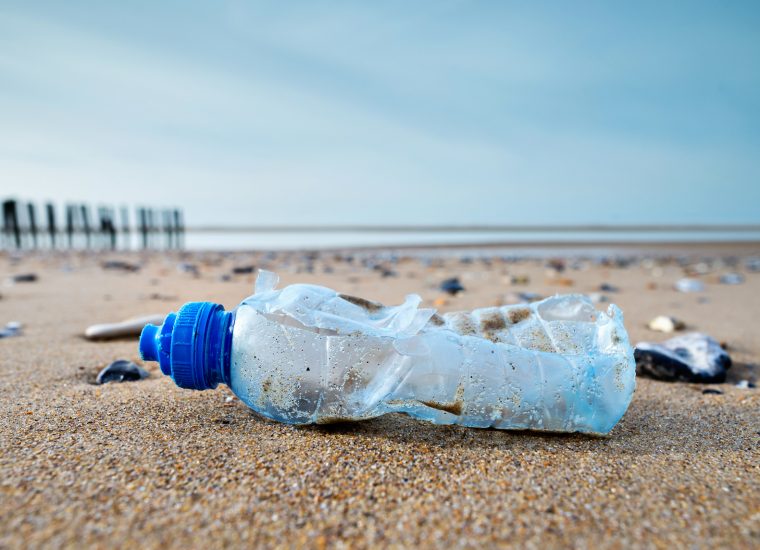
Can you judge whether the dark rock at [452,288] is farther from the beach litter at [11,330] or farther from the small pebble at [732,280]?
the small pebble at [732,280]

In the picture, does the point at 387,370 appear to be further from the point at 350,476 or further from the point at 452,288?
the point at 452,288

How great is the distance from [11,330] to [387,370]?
2.86m

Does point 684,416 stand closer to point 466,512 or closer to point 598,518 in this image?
point 598,518

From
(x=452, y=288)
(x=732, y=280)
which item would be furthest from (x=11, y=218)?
(x=732, y=280)

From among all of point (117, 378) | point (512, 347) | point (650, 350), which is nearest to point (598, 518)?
point (512, 347)

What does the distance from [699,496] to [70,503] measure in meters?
1.39

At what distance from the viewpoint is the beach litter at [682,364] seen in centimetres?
221

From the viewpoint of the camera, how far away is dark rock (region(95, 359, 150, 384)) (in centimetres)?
204

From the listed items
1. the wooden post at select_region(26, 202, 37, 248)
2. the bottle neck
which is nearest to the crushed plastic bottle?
the bottle neck

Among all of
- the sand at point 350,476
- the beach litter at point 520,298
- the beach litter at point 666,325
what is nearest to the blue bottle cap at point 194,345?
the sand at point 350,476

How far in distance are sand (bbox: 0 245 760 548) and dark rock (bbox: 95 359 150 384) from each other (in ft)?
0.24

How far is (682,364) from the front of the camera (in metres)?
2.21

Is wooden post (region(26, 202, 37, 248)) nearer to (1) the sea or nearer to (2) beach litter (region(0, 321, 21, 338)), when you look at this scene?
(1) the sea

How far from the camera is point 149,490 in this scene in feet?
3.51
